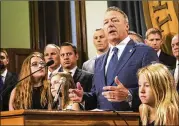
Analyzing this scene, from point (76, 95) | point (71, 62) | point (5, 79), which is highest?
point (71, 62)

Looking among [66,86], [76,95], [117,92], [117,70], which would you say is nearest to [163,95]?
[117,92]

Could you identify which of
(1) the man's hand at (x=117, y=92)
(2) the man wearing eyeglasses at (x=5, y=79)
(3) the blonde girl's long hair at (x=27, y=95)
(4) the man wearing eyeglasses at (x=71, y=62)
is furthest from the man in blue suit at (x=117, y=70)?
(2) the man wearing eyeglasses at (x=5, y=79)

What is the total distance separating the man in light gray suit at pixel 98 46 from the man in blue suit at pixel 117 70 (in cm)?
7

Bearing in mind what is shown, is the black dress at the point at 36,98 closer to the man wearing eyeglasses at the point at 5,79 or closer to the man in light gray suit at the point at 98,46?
the man wearing eyeglasses at the point at 5,79

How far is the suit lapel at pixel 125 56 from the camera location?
9.28 feet

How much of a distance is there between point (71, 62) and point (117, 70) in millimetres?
468

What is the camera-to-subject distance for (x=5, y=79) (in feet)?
10.7

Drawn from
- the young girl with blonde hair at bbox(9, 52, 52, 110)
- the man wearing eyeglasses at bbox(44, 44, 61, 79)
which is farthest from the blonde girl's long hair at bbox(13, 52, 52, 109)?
the man wearing eyeglasses at bbox(44, 44, 61, 79)

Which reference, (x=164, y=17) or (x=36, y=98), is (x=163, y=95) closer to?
(x=164, y=17)

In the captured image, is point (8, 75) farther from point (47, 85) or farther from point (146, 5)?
point (146, 5)

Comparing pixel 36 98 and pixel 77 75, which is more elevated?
pixel 77 75

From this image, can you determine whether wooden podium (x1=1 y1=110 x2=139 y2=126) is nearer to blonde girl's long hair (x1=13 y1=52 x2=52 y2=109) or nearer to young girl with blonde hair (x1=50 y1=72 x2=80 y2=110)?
young girl with blonde hair (x1=50 y1=72 x2=80 y2=110)

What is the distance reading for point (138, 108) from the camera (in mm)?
2695

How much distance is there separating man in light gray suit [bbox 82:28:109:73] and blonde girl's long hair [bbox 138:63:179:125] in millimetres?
571
